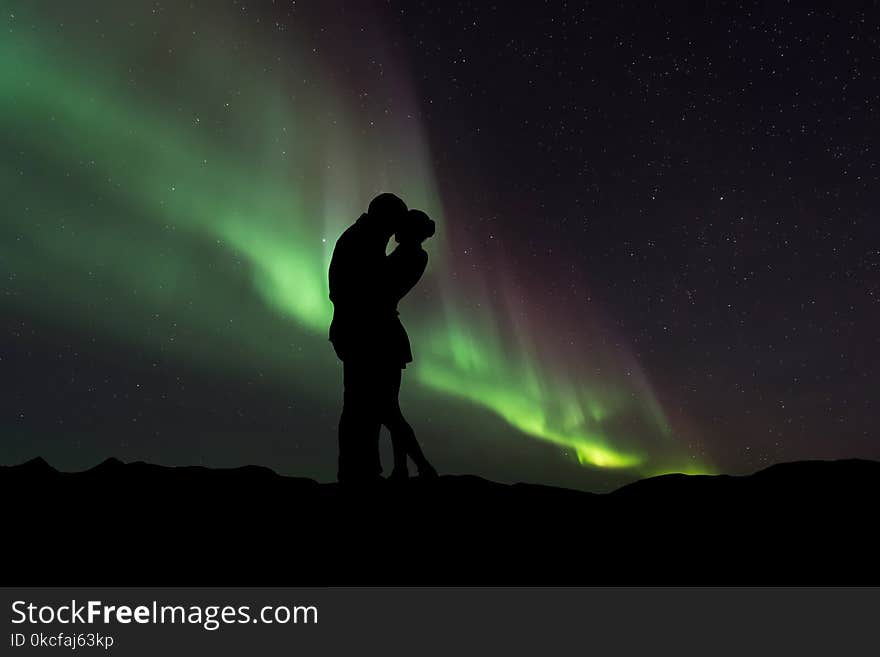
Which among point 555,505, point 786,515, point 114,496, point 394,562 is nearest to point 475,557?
point 394,562

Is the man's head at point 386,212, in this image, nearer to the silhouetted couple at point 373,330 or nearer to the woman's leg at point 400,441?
the silhouetted couple at point 373,330

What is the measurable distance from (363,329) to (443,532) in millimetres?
2437

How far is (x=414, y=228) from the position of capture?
22.6ft

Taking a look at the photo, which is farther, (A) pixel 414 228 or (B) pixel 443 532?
(A) pixel 414 228

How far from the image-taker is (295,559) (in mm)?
4598

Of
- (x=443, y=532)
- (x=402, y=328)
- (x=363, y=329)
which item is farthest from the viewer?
(x=402, y=328)

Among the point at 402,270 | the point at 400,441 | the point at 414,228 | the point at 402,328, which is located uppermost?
the point at 414,228

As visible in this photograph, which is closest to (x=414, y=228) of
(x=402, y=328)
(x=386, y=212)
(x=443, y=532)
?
(x=386, y=212)

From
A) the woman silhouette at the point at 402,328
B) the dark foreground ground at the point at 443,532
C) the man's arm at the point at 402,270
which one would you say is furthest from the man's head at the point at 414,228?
the dark foreground ground at the point at 443,532

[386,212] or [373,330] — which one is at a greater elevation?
[386,212]

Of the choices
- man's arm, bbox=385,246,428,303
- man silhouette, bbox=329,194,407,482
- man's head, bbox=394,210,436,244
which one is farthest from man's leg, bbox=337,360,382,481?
man's head, bbox=394,210,436,244

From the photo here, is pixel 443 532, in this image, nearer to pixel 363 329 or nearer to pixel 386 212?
pixel 363 329

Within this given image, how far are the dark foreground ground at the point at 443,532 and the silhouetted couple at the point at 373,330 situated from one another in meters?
0.76

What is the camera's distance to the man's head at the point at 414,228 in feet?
22.4
